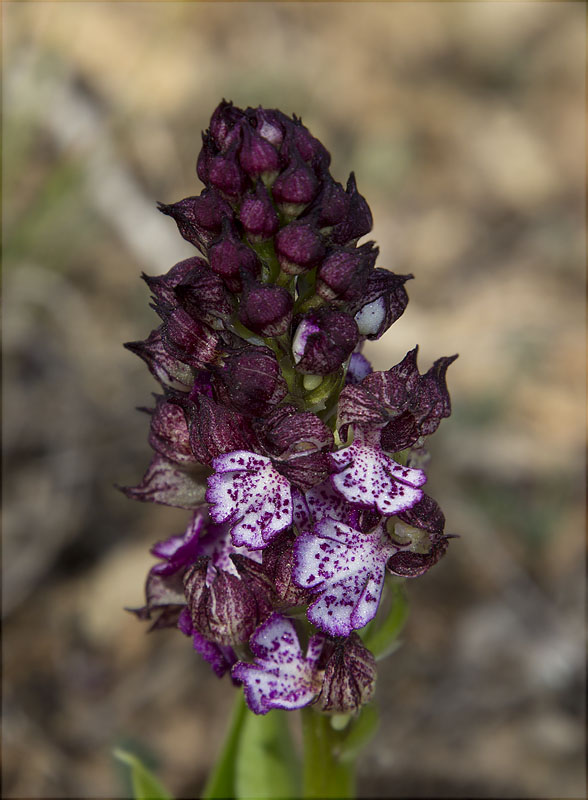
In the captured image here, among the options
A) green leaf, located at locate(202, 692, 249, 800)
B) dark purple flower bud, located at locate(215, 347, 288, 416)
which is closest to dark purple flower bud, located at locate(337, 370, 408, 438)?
dark purple flower bud, located at locate(215, 347, 288, 416)

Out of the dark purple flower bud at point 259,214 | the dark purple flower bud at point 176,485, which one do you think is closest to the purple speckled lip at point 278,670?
the dark purple flower bud at point 176,485

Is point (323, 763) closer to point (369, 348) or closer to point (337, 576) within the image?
point (337, 576)

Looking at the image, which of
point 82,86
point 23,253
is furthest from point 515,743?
point 82,86

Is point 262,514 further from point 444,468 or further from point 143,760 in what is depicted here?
point 444,468

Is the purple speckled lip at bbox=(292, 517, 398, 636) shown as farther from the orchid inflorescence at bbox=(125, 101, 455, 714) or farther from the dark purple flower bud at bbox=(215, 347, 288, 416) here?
the dark purple flower bud at bbox=(215, 347, 288, 416)

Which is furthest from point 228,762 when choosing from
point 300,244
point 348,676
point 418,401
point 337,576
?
point 300,244
